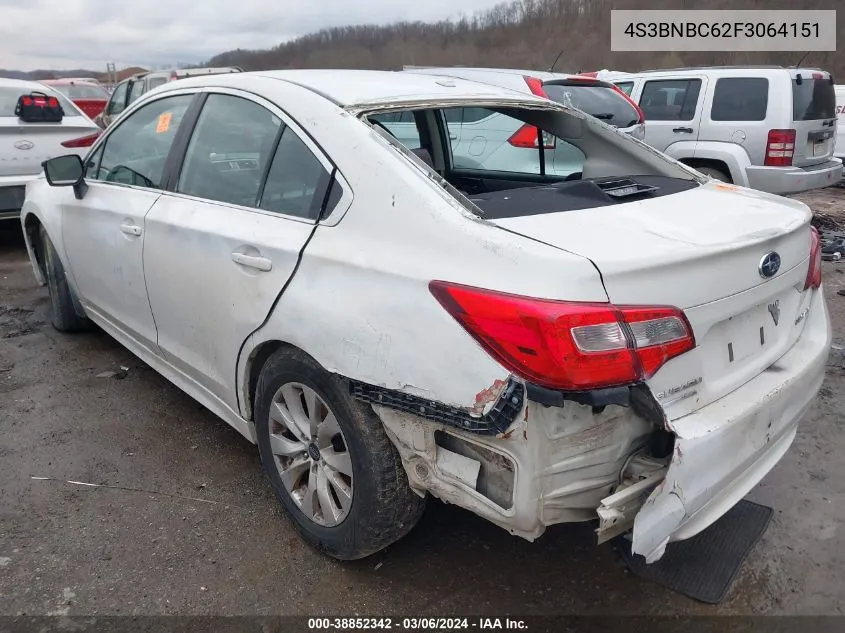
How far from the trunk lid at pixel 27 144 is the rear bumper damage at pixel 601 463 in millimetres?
6070

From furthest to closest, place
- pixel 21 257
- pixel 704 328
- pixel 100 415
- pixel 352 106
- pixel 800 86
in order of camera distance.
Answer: pixel 800 86 < pixel 21 257 < pixel 100 415 < pixel 352 106 < pixel 704 328

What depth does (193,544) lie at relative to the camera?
8.25ft

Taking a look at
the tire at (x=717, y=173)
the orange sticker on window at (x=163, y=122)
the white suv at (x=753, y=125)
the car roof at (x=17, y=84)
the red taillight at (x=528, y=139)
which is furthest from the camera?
the tire at (x=717, y=173)

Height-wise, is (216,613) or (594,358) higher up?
(594,358)

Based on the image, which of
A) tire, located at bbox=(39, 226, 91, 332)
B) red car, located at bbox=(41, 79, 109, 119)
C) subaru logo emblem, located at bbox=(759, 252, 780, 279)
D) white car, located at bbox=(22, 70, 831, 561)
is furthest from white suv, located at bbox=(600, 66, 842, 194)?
red car, located at bbox=(41, 79, 109, 119)

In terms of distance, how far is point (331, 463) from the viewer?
2.25 metres

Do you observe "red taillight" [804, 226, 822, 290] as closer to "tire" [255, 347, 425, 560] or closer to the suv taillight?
"tire" [255, 347, 425, 560]

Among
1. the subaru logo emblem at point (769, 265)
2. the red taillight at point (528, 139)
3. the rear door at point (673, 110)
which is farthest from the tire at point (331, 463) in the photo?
the rear door at point (673, 110)

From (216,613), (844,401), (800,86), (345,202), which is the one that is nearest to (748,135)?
(800,86)

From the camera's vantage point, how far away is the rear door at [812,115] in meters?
7.42

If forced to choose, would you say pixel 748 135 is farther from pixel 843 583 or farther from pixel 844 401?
pixel 843 583

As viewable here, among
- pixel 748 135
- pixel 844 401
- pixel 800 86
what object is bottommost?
pixel 844 401

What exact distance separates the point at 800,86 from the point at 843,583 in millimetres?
6797

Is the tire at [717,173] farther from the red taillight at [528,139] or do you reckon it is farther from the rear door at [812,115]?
the red taillight at [528,139]
